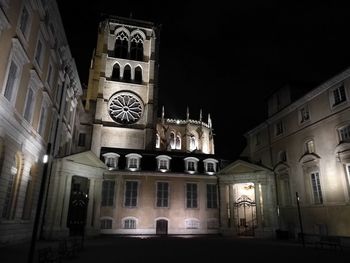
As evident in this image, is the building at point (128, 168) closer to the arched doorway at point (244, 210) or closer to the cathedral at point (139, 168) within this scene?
the cathedral at point (139, 168)

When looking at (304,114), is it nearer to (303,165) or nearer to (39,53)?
(303,165)

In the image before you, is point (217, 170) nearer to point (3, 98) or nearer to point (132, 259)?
point (132, 259)

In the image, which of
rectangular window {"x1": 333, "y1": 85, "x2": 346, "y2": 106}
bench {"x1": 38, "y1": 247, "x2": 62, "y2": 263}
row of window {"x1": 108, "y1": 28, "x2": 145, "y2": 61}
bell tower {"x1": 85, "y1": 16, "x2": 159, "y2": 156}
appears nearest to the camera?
bench {"x1": 38, "y1": 247, "x2": 62, "y2": 263}

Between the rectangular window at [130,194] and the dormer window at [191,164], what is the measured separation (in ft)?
21.2

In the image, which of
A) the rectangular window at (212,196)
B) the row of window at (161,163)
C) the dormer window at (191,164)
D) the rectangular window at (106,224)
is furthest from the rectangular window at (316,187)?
the rectangular window at (106,224)

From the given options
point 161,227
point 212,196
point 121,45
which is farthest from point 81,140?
point 212,196

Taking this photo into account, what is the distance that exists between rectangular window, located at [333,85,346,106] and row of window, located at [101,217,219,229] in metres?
18.2

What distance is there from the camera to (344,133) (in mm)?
21406

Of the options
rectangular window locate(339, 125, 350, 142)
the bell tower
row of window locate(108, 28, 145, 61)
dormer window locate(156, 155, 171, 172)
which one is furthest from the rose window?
rectangular window locate(339, 125, 350, 142)

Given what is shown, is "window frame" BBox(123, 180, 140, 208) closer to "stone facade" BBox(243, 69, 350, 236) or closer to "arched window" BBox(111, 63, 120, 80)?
"stone facade" BBox(243, 69, 350, 236)

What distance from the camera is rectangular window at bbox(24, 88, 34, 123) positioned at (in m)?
18.5

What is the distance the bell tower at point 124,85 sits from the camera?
45.1 metres

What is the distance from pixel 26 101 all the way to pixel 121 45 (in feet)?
124

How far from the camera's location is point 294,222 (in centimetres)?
2589
